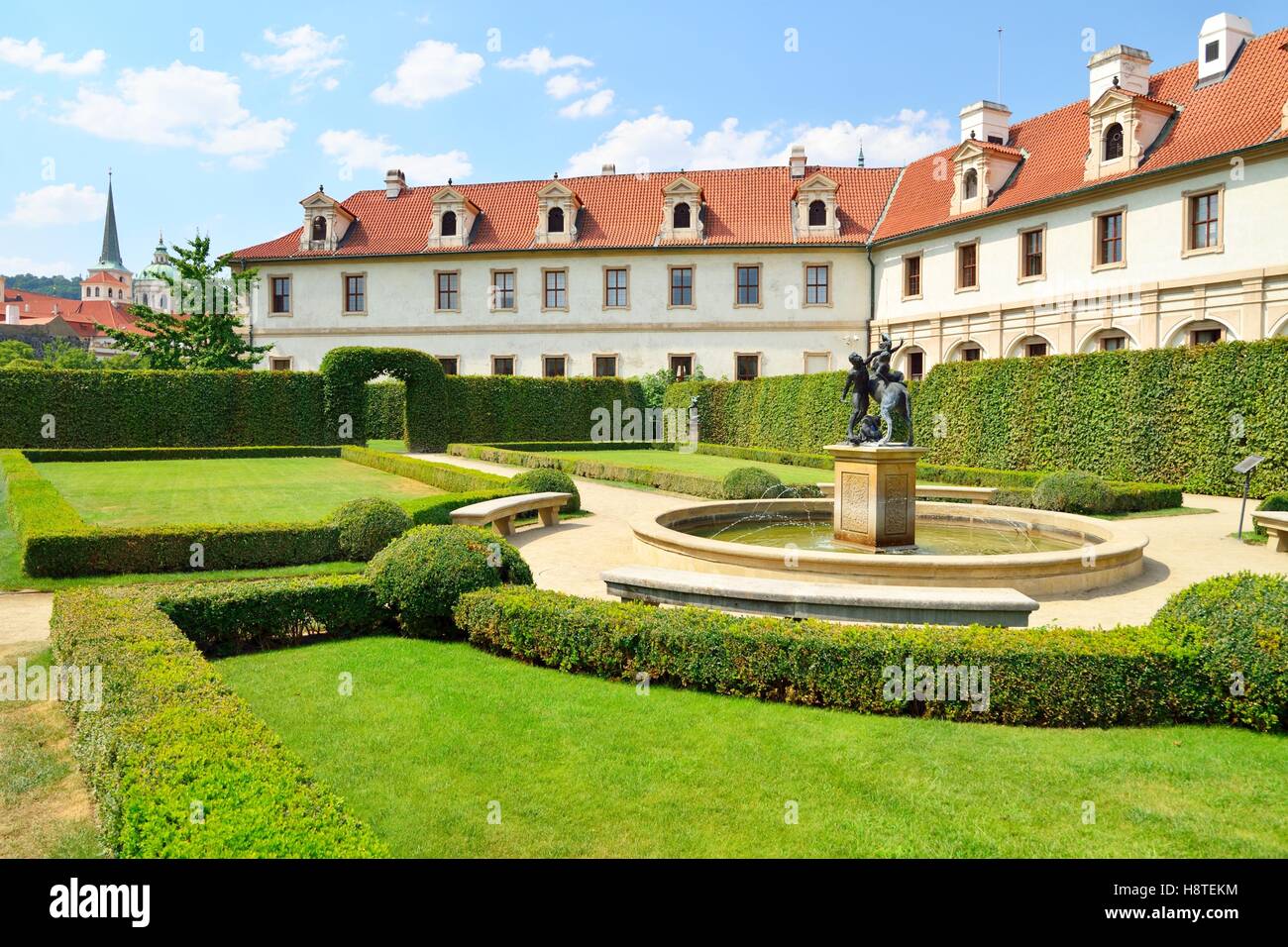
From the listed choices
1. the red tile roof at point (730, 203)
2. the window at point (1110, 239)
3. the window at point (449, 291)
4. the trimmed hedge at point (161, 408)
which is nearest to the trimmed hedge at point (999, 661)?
the window at point (1110, 239)

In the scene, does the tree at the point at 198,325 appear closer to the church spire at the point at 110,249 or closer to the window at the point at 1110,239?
the window at the point at 1110,239

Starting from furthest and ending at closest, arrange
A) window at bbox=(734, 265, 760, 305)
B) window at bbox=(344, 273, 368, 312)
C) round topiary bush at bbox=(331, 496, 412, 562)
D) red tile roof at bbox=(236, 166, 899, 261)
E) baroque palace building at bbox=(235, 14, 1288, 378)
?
1. window at bbox=(344, 273, 368, 312)
2. red tile roof at bbox=(236, 166, 899, 261)
3. window at bbox=(734, 265, 760, 305)
4. baroque palace building at bbox=(235, 14, 1288, 378)
5. round topiary bush at bbox=(331, 496, 412, 562)

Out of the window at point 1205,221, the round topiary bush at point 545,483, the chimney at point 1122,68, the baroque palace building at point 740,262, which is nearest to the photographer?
the round topiary bush at point 545,483

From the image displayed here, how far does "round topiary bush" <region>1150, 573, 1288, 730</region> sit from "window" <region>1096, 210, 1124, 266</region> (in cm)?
2388

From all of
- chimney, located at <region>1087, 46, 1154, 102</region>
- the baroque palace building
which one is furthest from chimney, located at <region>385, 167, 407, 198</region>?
Result: chimney, located at <region>1087, 46, 1154, 102</region>

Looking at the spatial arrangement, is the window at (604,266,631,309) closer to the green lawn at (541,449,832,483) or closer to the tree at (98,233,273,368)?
the green lawn at (541,449,832,483)

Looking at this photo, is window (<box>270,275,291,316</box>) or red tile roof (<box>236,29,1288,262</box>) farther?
window (<box>270,275,291,316</box>)

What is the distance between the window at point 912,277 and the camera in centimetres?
3478

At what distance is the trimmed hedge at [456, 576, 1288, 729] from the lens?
5.63 meters

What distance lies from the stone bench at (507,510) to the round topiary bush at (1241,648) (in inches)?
339

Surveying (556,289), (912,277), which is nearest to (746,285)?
(912,277)

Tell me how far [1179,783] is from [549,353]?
120 ft

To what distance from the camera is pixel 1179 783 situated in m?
4.70

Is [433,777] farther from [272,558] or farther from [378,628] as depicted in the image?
[272,558]
